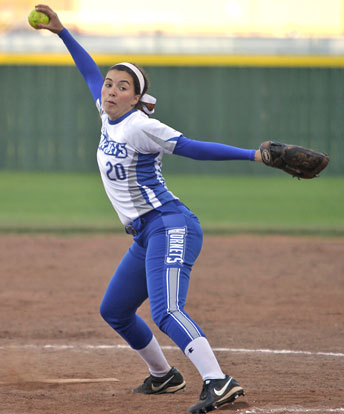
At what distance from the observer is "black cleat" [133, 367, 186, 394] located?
463cm

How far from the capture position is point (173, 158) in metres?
17.4

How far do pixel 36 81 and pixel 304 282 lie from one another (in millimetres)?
11198

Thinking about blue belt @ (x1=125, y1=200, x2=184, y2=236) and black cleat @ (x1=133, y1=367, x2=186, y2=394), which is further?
black cleat @ (x1=133, y1=367, x2=186, y2=394)

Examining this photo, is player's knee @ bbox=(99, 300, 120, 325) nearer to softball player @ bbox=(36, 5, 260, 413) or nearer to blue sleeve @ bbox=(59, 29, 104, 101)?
softball player @ bbox=(36, 5, 260, 413)

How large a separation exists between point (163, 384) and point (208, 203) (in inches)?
350

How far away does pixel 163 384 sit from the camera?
4.64m

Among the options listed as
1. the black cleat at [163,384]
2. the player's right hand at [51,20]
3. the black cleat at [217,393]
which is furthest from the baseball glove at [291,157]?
the player's right hand at [51,20]

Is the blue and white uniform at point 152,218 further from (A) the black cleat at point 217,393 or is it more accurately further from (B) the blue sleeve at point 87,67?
(B) the blue sleeve at point 87,67

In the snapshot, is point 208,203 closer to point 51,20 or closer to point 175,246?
point 51,20

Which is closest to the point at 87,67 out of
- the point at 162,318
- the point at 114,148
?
the point at 114,148

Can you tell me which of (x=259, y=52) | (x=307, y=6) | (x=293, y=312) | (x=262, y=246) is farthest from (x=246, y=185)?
(x=307, y=6)

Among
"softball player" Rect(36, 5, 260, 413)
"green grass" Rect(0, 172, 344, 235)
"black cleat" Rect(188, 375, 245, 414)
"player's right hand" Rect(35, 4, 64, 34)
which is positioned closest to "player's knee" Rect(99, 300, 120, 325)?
"softball player" Rect(36, 5, 260, 413)

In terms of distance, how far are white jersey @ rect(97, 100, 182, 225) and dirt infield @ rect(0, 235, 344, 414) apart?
3.49 ft

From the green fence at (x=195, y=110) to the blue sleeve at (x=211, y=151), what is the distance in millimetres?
13590
